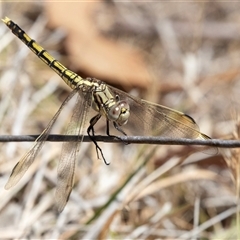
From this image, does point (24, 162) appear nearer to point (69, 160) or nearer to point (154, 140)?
point (69, 160)

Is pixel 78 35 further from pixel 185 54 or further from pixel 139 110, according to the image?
pixel 139 110

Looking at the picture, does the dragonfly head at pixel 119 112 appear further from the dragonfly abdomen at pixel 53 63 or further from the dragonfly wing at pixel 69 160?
the dragonfly abdomen at pixel 53 63

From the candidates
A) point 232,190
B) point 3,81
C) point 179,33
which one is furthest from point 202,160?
point 179,33

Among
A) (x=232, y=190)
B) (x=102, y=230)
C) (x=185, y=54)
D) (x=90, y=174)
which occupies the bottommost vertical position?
(x=232, y=190)

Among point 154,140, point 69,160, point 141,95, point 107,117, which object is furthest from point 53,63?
point 141,95

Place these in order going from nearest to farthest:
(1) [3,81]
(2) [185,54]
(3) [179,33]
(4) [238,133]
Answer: (4) [238,133]
(1) [3,81]
(2) [185,54]
(3) [179,33]

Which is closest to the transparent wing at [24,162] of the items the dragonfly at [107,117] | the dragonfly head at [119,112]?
the dragonfly at [107,117]

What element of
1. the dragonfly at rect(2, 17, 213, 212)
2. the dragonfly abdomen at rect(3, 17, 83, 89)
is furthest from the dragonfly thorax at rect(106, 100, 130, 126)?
the dragonfly abdomen at rect(3, 17, 83, 89)

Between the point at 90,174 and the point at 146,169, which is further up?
the point at 90,174
